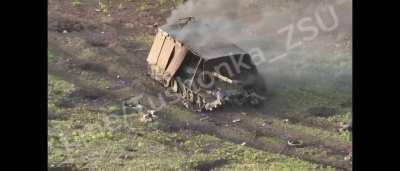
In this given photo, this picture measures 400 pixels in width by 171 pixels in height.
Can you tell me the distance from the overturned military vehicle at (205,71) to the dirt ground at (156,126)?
56 cm

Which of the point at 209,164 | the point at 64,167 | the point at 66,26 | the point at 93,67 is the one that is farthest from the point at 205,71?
the point at 66,26

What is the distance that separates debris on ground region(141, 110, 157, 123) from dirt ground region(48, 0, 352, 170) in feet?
0.79

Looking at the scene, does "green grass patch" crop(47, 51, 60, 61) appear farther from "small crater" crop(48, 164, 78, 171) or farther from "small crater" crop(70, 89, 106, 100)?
"small crater" crop(48, 164, 78, 171)

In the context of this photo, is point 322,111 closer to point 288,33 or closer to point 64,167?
point 288,33

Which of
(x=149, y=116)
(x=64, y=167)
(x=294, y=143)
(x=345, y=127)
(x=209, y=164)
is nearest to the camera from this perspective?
(x=64, y=167)

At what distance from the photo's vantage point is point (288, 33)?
83.4 ft

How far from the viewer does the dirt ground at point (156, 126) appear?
14.9 meters

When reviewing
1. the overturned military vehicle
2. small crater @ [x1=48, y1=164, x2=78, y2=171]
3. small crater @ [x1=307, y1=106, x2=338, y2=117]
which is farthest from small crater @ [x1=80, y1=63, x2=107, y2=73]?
small crater @ [x1=307, y1=106, x2=338, y2=117]

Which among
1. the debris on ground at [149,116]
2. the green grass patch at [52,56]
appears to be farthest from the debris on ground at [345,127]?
the green grass patch at [52,56]

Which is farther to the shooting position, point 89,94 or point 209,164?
point 89,94

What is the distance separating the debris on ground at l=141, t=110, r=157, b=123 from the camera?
1733 cm

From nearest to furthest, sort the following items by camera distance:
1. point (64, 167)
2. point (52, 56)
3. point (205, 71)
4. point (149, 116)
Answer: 1. point (64, 167)
2. point (149, 116)
3. point (205, 71)
4. point (52, 56)

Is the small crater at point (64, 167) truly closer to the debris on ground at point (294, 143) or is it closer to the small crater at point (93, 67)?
the debris on ground at point (294, 143)

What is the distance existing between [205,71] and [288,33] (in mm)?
8216
